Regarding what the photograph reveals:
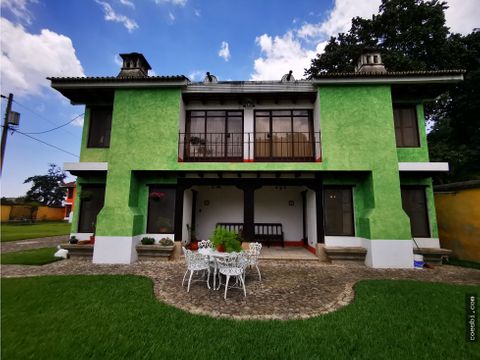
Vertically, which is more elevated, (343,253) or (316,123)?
(316,123)

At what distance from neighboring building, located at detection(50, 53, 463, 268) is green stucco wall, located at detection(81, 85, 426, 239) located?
38 mm

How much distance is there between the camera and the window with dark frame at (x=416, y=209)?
8391 mm

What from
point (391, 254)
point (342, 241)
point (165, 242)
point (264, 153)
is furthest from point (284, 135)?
point (165, 242)

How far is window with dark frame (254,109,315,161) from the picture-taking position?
29.2ft

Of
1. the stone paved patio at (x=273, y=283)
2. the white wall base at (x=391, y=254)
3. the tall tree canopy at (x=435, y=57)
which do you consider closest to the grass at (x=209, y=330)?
the stone paved patio at (x=273, y=283)

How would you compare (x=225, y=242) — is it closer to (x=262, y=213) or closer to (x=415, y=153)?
(x=262, y=213)

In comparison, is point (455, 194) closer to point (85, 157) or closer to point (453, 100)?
point (453, 100)

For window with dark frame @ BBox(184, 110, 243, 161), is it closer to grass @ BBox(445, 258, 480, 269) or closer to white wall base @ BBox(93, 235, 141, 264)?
white wall base @ BBox(93, 235, 141, 264)

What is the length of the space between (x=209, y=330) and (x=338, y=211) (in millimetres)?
6885

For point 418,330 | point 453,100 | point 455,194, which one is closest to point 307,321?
point 418,330

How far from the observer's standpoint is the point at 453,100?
583 inches

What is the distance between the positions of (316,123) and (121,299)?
8.46 metres

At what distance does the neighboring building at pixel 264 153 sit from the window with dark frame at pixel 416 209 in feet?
0.13

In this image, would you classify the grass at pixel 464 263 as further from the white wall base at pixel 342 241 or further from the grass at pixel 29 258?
the grass at pixel 29 258
